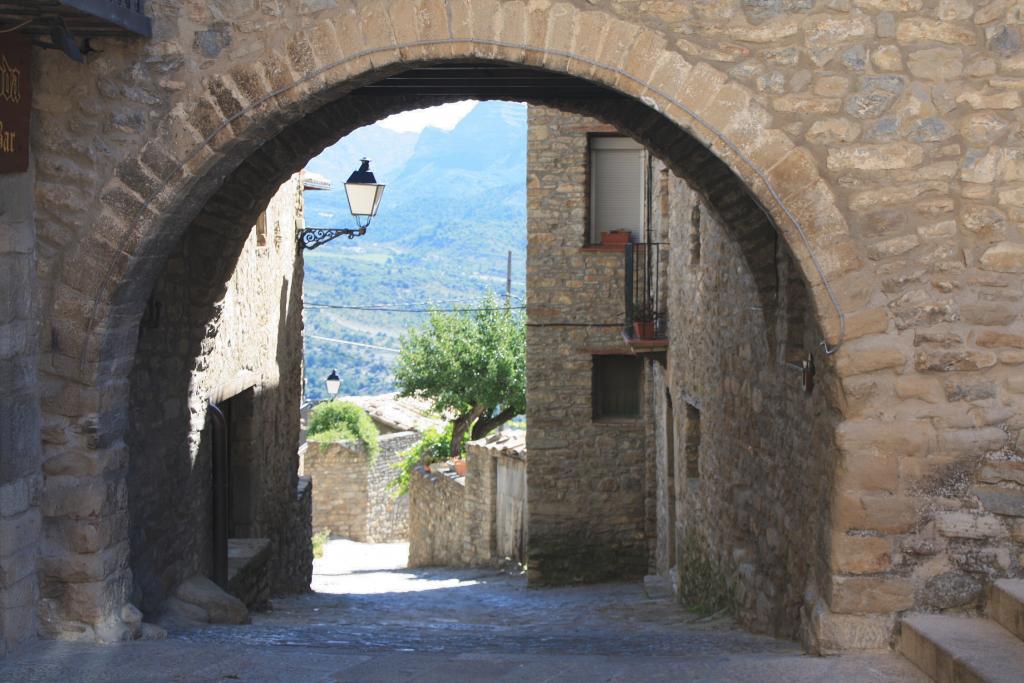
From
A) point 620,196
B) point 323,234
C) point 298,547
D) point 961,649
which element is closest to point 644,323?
point 620,196

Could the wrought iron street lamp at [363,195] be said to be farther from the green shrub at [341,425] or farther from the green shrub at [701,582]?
the green shrub at [341,425]

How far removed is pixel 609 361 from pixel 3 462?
9698 mm

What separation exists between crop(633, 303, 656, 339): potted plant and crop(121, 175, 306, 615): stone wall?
3460mm

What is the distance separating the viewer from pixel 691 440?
32.2 ft

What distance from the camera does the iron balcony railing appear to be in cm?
1094

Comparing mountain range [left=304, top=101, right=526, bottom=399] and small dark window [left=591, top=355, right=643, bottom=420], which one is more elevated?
mountain range [left=304, top=101, right=526, bottom=399]

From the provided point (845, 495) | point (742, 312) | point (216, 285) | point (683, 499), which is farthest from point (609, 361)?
point (845, 495)

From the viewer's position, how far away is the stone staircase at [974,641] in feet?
12.6

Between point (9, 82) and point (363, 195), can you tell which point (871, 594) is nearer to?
point (9, 82)

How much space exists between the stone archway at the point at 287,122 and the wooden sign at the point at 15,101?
0.36m

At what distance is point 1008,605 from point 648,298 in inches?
287

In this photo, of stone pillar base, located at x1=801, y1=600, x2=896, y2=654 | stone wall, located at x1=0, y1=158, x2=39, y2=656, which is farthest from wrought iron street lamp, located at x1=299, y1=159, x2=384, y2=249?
stone pillar base, located at x1=801, y1=600, x2=896, y2=654

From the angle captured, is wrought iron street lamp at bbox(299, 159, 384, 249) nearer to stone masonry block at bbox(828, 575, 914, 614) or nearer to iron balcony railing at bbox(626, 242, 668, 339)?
iron balcony railing at bbox(626, 242, 668, 339)

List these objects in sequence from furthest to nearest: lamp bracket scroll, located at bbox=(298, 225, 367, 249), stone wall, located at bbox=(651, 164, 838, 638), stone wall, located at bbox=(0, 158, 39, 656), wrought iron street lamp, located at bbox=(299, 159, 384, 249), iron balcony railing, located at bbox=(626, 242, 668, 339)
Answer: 1. iron balcony railing, located at bbox=(626, 242, 668, 339)
2. lamp bracket scroll, located at bbox=(298, 225, 367, 249)
3. wrought iron street lamp, located at bbox=(299, 159, 384, 249)
4. stone wall, located at bbox=(651, 164, 838, 638)
5. stone wall, located at bbox=(0, 158, 39, 656)
